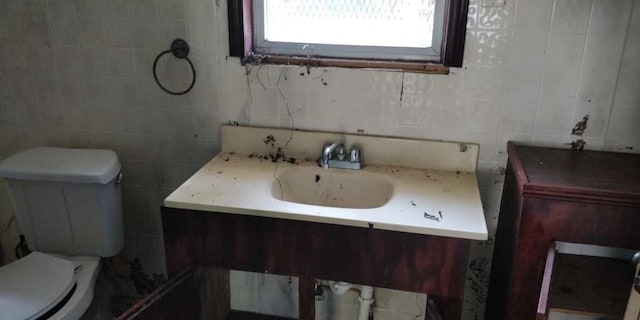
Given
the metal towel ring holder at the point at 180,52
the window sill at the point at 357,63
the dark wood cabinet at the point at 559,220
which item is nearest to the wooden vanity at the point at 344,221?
the dark wood cabinet at the point at 559,220

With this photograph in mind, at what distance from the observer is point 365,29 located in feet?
5.34

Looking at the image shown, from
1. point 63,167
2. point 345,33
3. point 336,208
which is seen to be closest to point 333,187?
point 336,208

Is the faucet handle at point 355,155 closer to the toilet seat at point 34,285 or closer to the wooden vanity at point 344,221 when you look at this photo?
the wooden vanity at point 344,221

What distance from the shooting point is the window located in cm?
158

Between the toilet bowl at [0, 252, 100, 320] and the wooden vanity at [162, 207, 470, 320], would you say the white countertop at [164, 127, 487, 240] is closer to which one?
the wooden vanity at [162, 207, 470, 320]

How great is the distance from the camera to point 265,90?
1.68 meters

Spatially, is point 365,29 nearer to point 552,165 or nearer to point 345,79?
point 345,79

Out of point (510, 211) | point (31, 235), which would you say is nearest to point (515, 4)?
point (510, 211)

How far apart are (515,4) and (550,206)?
0.62m

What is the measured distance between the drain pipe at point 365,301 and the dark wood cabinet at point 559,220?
462 mm

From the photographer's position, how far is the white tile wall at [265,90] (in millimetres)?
1460

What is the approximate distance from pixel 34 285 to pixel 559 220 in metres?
1.59

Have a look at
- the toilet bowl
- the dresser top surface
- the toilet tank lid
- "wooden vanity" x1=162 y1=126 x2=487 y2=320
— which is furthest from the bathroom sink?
the toilet bowl

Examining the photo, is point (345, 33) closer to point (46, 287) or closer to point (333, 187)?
point (333, 187)
